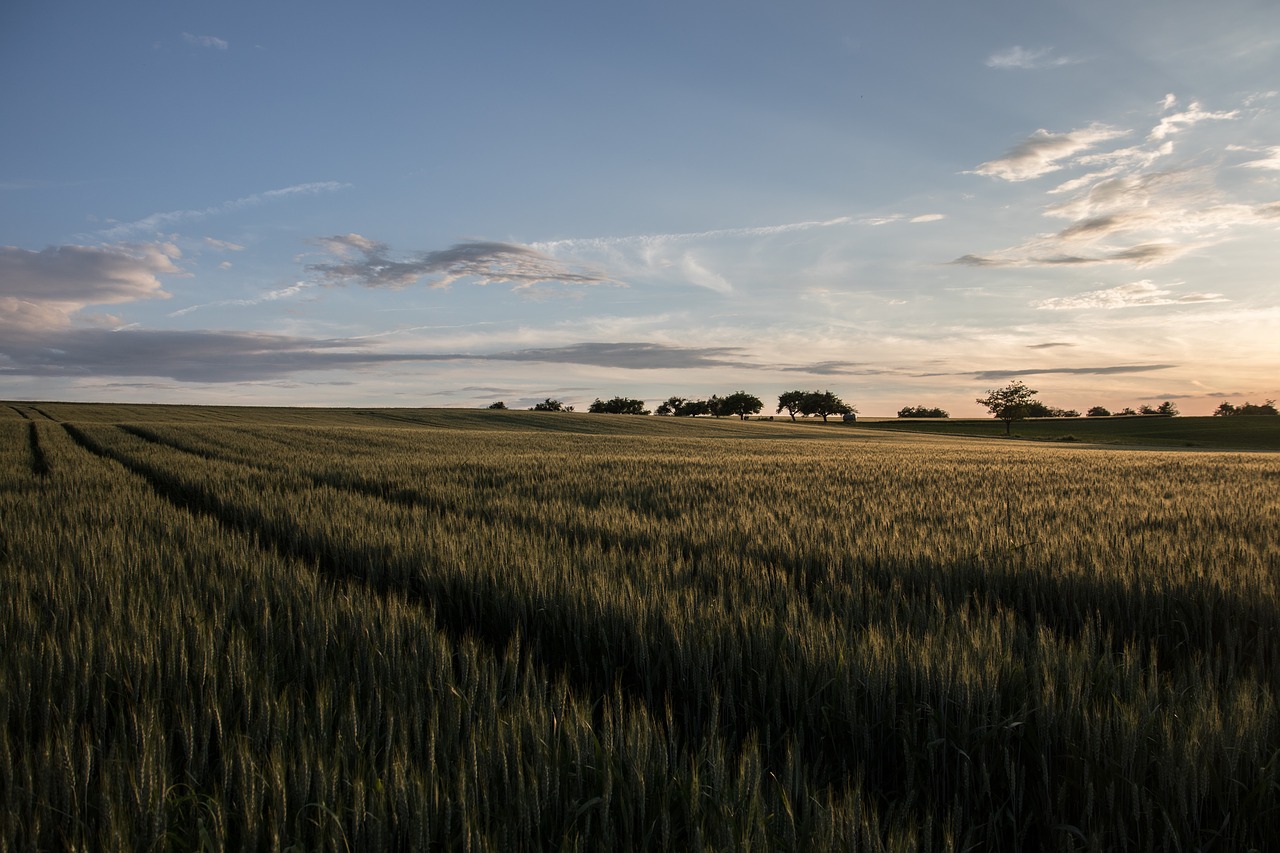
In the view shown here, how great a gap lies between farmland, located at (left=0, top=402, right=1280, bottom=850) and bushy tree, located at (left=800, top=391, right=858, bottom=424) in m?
122

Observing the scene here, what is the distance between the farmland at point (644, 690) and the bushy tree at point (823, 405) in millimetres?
122366

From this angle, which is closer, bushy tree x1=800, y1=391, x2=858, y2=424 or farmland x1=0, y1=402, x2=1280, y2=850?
farmland x1=0, y1=402, x2=1280, y2=850

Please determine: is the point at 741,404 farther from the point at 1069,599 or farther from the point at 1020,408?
the point at 1069,599

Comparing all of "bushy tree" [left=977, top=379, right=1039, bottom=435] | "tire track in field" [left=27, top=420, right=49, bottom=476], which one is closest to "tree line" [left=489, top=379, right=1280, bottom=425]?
"bushy tree" [left=977, top=379, right=1039, bottom=435]

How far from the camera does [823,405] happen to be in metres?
127

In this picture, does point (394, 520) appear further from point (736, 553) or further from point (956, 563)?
point (956, 563)

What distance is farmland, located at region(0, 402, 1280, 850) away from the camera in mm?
1754

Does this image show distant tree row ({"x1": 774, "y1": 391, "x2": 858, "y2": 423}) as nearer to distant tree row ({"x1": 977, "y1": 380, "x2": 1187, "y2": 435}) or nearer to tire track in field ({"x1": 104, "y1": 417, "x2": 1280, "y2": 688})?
distant tree row ({"x1": 977, "y1": 380, "x2": 1187, "y2": 435})

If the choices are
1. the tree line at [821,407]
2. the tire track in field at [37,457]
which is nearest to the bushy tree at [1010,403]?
the tree line at [821,407]

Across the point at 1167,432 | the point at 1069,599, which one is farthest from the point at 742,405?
the point at 1069,599

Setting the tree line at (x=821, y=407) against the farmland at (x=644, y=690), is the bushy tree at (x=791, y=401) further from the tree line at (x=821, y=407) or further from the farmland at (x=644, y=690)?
the farmland at (x=644, y=690)

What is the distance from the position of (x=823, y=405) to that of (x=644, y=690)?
422 feet

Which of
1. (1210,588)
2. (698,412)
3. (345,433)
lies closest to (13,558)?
(1210,588)

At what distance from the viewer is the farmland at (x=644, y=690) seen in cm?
175
